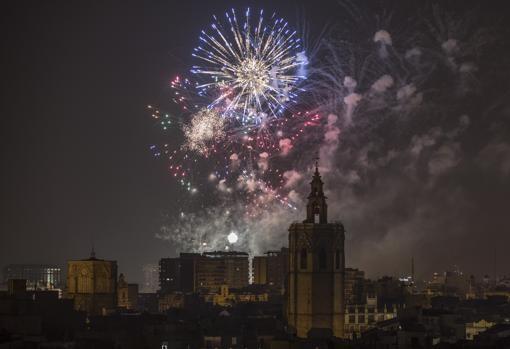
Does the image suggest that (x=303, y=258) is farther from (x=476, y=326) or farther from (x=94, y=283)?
(x=94, y=283)

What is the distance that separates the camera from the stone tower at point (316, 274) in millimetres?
126938

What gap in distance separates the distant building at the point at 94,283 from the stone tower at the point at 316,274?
29.3 metres

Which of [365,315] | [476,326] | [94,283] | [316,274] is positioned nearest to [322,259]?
[316,274]

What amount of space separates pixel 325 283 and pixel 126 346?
78.4ft

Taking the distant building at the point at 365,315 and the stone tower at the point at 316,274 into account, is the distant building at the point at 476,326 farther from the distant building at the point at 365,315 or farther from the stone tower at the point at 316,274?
the stone tower at the point at 316,274

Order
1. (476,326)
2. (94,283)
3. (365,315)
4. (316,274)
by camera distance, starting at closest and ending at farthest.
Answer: (316,274)
(476,326)
(94,283)
(365,315)

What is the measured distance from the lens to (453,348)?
302 ft

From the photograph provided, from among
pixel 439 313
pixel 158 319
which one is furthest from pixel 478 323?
pixel 158 319

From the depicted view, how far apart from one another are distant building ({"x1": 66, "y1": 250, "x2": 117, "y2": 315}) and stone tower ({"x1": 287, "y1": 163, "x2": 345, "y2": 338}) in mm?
29253

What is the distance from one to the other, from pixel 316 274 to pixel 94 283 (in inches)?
1303

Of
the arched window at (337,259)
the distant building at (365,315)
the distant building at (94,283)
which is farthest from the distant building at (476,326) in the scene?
the distant building at (94,283)

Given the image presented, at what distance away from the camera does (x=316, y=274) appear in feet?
418

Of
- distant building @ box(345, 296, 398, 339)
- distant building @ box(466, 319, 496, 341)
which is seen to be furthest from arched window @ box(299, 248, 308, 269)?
distant building @ box(345, 296, 398, 339)

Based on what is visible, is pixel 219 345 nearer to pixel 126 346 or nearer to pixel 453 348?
pixel 126 346
